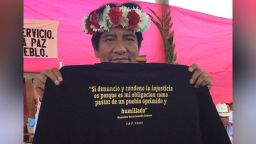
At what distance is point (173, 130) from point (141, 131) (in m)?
0.13

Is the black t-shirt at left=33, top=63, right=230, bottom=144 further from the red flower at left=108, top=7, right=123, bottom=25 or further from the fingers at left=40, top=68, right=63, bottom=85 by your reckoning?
the red flower at left=108, top=7, right=123, bottom=25

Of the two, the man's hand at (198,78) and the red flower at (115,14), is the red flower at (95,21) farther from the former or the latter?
the man's hand at (198,78)

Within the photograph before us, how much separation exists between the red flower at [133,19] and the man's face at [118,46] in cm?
4

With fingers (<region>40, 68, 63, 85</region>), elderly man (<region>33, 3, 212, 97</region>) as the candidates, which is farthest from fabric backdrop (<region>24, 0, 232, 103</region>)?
fingers (<region>40, 68, 63, 85</region>)

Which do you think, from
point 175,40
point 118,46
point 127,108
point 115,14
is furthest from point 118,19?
point 175,40

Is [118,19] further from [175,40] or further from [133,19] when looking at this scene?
[175,40]

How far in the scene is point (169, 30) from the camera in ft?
8.71

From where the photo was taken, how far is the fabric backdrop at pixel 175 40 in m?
2.37

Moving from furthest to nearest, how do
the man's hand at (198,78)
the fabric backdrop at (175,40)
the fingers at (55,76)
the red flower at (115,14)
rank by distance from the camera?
the fabric backdrop at (175,40), the red flower at (115,14), the man's hand at (198,78), the fingers at (55,76)

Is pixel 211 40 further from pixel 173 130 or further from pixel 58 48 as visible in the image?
pixel 173 130

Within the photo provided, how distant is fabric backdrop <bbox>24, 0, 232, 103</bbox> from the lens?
2371 millimetres

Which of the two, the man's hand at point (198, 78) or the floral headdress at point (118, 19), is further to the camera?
the floral headdress at point (118, 19)

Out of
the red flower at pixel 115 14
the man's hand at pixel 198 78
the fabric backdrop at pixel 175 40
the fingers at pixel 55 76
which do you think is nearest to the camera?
the fingers at pixel 55 76

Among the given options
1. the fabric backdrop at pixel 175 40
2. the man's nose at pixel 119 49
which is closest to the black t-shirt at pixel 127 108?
the man's nose at pixel 119 49
